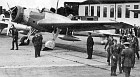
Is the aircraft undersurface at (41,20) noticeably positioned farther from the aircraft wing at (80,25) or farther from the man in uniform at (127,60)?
the man in uniform at (127,60)

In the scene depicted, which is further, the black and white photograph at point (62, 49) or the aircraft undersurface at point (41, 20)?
the aircraft undersurface at point (41, 20)

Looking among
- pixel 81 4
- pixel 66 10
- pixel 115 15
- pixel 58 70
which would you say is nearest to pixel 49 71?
pixel 58 70

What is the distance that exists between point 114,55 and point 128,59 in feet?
4.38

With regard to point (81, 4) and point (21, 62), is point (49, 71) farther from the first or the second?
point (81, 4)

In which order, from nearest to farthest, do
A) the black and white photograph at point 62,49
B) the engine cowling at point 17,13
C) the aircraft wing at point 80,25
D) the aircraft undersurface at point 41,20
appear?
the black and white photograph at point 62,49 < the aircraft wing at point 80,25 < the aircraft undersurface at point 41,20 < the engine cowling at point 17,13

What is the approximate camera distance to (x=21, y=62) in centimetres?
1291

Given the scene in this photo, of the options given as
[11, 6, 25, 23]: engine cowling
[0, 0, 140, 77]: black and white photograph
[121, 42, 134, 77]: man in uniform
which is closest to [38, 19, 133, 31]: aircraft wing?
[0, 0, 140, 77]: black and white photograph

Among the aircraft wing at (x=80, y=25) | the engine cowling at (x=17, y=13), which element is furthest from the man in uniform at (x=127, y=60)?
the engine cowling at (x=17, y=13)

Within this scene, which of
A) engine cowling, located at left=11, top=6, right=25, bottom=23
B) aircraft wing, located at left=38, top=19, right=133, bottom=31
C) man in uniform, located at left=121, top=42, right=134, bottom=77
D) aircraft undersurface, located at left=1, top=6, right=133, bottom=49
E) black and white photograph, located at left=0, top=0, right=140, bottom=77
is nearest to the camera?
man in uniform, located at left=121, top=42, right=134, bottom=77

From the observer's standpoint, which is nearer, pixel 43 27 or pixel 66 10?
pixel 43 27

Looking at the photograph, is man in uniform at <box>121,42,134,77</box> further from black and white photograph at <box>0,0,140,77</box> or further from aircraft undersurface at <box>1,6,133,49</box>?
aircraft undersurface at <box>1,6,133,49</box>

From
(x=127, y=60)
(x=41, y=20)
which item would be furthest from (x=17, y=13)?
(x=127, y=60)

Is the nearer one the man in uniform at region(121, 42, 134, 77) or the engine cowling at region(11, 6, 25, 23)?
the man in uniform at region(121, 42, 134, 77)

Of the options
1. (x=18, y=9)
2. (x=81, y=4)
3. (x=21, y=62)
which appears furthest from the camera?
(x=81, y=4)
